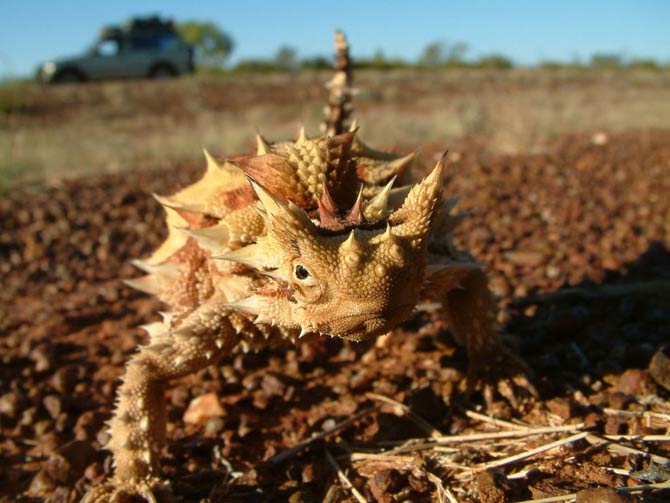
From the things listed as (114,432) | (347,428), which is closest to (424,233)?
(347,428)

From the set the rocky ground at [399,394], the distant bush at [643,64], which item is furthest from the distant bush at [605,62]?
the rocky ground at [399,394]

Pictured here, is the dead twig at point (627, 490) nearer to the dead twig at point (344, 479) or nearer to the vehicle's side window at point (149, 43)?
the dead twig at point (344, 479)

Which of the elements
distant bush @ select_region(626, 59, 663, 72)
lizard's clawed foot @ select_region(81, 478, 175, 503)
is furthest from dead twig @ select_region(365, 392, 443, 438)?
distant bush @ select_region(626, 59, 663, 72)

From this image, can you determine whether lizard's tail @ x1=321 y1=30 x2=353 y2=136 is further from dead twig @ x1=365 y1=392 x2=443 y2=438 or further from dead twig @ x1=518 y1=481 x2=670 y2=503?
dead twig @ x1=518 y1=481 x2=670 y2=503

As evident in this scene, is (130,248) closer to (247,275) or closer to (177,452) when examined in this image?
(177,452)

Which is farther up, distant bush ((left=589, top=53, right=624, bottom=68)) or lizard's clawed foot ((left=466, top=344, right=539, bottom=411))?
distant bush ((left=589, top=53, right=624, bottom=68))
